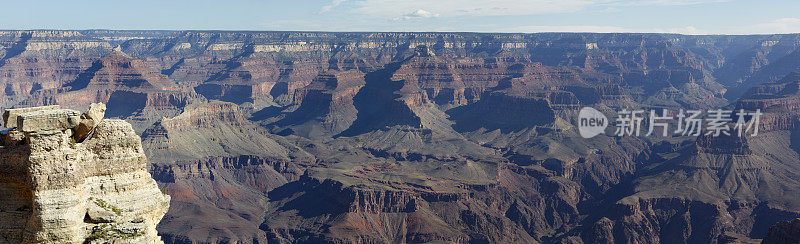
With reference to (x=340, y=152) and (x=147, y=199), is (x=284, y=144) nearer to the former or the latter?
(x=340, y=152)

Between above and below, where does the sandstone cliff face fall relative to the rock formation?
above

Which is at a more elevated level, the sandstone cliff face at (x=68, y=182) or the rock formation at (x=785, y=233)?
the sandstone cliff face at (x=68, y=182)

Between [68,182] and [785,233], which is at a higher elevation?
[68,182]

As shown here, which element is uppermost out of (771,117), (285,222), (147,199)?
(147,199)

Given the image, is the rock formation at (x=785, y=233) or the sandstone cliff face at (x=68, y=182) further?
the rock formation at (x=785, y=233)

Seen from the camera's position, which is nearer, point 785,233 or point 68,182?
point 68,182

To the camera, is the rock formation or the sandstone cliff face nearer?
the sandstone cliff face

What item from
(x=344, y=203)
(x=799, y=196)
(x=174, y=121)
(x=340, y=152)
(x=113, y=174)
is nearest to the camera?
(x=113, y=174)

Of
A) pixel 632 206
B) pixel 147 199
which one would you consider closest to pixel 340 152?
pixel 632 206
